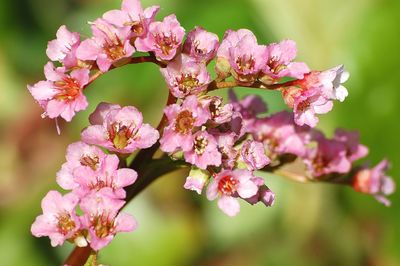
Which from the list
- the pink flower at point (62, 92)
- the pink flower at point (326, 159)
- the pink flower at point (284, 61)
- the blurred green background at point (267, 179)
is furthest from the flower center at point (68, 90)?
the blurred green background at point (267, 179)

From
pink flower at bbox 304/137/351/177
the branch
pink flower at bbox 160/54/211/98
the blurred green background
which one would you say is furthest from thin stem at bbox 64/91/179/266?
the blurred green background

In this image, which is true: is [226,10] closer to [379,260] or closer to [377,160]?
[377,160]

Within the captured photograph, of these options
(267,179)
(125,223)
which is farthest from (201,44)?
(267,179)

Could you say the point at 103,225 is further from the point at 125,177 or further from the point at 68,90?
the point at 68,90

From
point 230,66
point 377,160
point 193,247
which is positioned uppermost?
point 230,66

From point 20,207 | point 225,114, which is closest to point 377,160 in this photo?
point 20,207

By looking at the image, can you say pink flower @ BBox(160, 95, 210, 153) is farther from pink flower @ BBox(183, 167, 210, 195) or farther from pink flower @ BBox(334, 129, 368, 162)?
pink flower @ BBox(334, 129, 368, 162)

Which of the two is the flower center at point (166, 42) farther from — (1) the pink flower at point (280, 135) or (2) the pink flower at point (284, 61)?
(1) the pink flower at point (280, 135)
